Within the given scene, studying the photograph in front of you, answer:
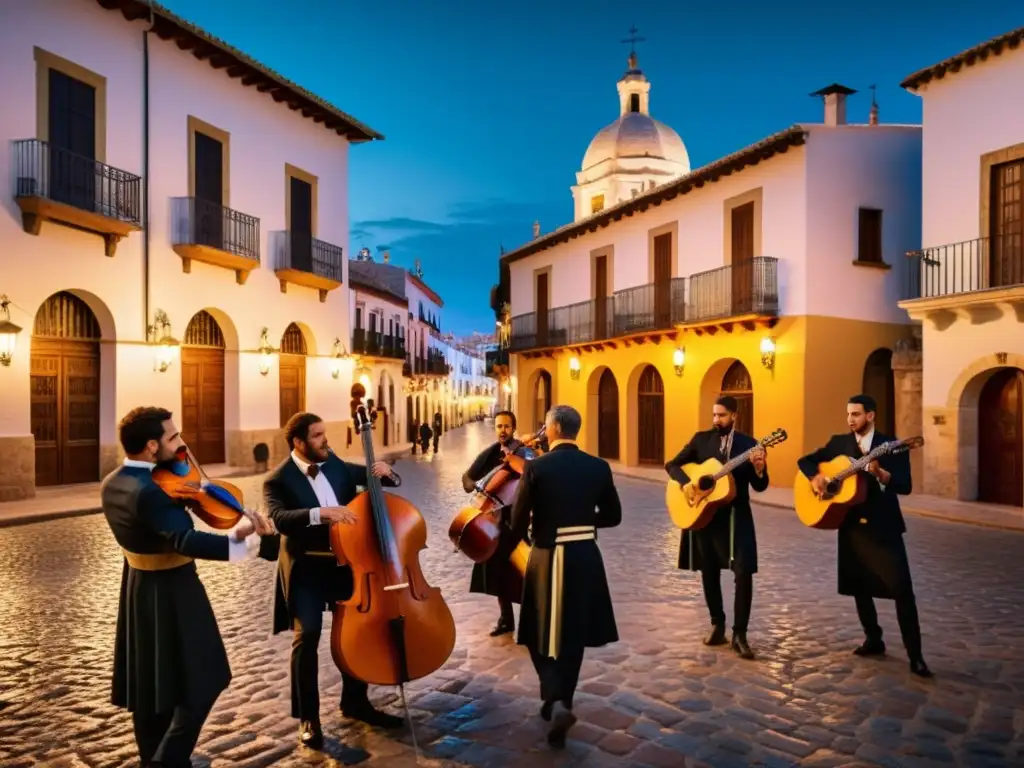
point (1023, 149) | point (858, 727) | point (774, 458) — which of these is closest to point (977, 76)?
point (1023, 149)

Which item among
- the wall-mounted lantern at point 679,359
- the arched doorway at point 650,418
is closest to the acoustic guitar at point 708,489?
the wall-mounted lantern at point 679,359

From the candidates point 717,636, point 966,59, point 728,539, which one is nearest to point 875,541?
point 728,539

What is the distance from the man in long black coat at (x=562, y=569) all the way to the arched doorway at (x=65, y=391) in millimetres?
13943

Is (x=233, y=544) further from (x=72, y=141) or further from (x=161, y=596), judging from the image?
(x=72, y=141)

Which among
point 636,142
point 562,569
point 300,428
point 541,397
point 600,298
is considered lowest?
point 562,569

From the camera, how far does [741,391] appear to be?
64.8 feet

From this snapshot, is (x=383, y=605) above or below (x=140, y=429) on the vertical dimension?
below

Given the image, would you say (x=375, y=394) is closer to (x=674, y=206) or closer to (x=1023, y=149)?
(x=674, y=206)

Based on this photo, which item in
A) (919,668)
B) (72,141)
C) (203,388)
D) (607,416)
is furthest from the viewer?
(607,416)

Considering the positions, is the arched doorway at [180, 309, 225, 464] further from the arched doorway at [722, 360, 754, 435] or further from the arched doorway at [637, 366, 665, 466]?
the arched doorway at [722, 360, 754, 435]

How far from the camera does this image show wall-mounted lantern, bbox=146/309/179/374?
17.0m

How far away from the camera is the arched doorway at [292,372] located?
21750 millimetres

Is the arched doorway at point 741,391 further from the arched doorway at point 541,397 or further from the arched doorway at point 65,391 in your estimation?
the arched doorway at point 65,391

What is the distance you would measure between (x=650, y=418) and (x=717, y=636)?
1755 centimetres
